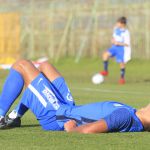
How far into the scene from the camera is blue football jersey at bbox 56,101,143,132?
9375mm

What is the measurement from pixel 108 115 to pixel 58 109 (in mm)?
790

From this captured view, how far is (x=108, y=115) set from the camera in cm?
941

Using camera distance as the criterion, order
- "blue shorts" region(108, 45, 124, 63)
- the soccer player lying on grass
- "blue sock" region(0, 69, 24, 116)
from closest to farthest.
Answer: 1. the soccer player lying on grass
2. "blue sock" region(0, 69, 24, 116)
3. "blue shorts" region(108, 45, 124, 63)

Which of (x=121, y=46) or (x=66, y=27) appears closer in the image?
(x=121, y=46)

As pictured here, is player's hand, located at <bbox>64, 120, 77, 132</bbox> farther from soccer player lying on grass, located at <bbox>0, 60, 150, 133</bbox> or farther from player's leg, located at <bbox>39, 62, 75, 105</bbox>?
player's leg, located at <bbox>39, 62, 75, 105</bbox>

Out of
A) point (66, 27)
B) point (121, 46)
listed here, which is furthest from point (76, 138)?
point (66, 27)

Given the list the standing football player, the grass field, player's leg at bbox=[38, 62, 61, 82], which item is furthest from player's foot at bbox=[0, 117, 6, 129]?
the standing football player

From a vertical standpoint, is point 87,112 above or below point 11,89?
below

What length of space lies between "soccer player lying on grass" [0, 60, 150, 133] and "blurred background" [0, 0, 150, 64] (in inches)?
928

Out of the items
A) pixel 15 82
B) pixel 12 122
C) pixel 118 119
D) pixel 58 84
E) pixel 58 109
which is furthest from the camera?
pixel 12 122

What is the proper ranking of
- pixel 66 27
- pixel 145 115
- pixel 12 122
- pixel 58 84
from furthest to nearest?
pixel 66 27, pixel 12 122, pixel 58 84, pixel 145 115

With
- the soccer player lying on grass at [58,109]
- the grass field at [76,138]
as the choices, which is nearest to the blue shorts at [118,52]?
the grass field at [76,138]

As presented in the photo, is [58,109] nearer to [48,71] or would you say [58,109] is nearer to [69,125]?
[69,125]

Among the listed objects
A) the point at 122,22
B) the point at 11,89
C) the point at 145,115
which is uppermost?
→ the point at 11,89
